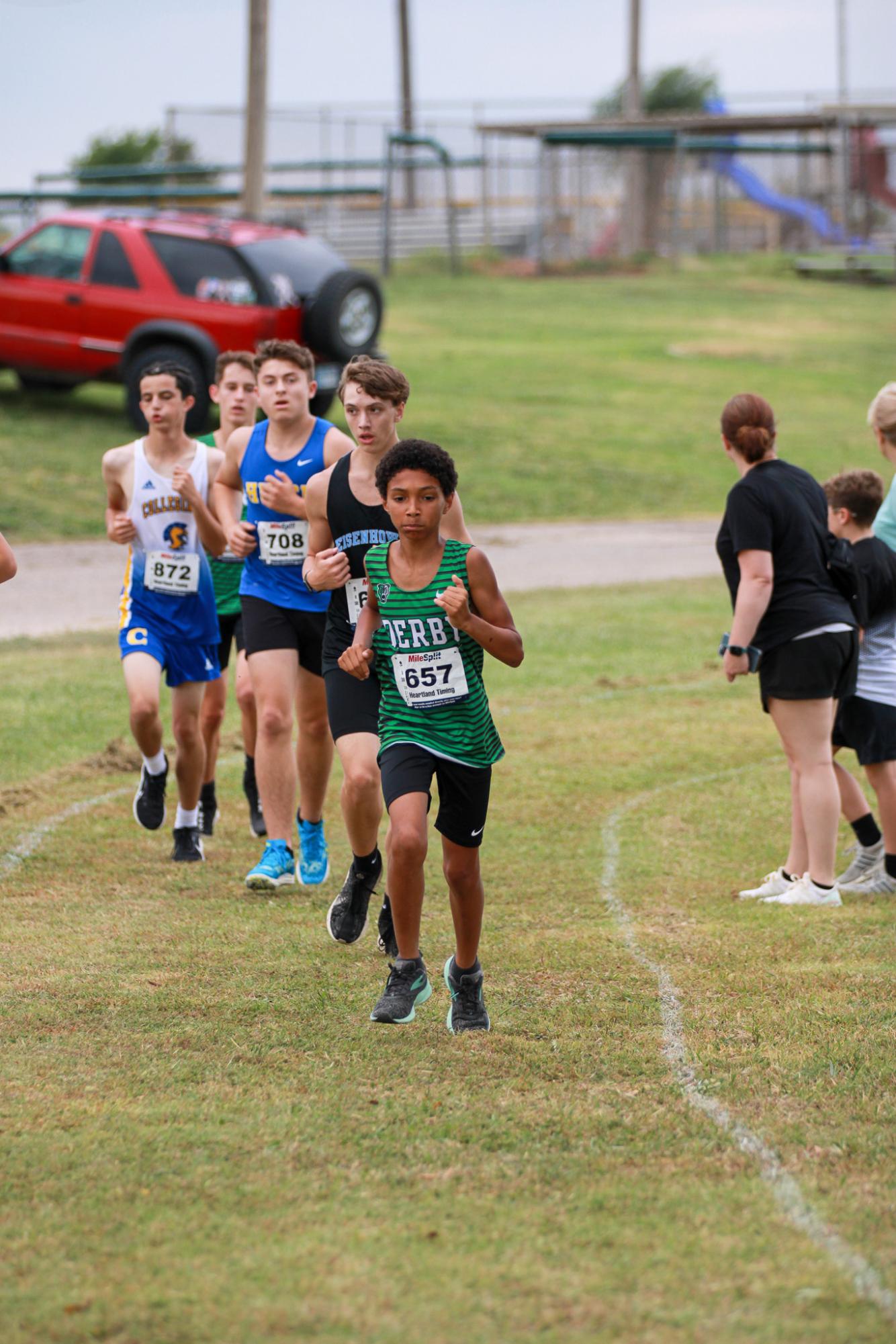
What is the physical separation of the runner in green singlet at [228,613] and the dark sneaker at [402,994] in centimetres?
286

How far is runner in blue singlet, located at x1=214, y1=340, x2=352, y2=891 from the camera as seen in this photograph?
22.6 ft

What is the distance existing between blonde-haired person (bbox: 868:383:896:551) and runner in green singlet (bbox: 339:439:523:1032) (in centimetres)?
274

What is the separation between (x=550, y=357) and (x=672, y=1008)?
2353 cm

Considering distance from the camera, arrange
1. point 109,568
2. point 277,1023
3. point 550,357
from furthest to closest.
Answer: point 550,357 → point 109,568 → point 277,1023

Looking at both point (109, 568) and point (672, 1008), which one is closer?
point (672, 1008)

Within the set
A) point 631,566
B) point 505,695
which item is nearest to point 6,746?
point 505,695

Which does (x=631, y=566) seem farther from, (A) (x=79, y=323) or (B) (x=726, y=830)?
(B) (x=726, y=830)

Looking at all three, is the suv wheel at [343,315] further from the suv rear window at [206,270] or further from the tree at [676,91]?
the tree at [676,91]

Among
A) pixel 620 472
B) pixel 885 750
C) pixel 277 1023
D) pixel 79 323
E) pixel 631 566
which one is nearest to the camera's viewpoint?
pixel 277 1023

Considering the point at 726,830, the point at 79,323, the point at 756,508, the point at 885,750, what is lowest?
the point at 726,830

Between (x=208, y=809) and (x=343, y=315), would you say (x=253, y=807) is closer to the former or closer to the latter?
(x=208, y=809)

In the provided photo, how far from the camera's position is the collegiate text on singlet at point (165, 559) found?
24.4 ft

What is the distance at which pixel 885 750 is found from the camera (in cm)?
718

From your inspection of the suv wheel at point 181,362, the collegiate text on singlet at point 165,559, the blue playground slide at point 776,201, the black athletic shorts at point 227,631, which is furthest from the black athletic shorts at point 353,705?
the blue playground slide at point 776,201
